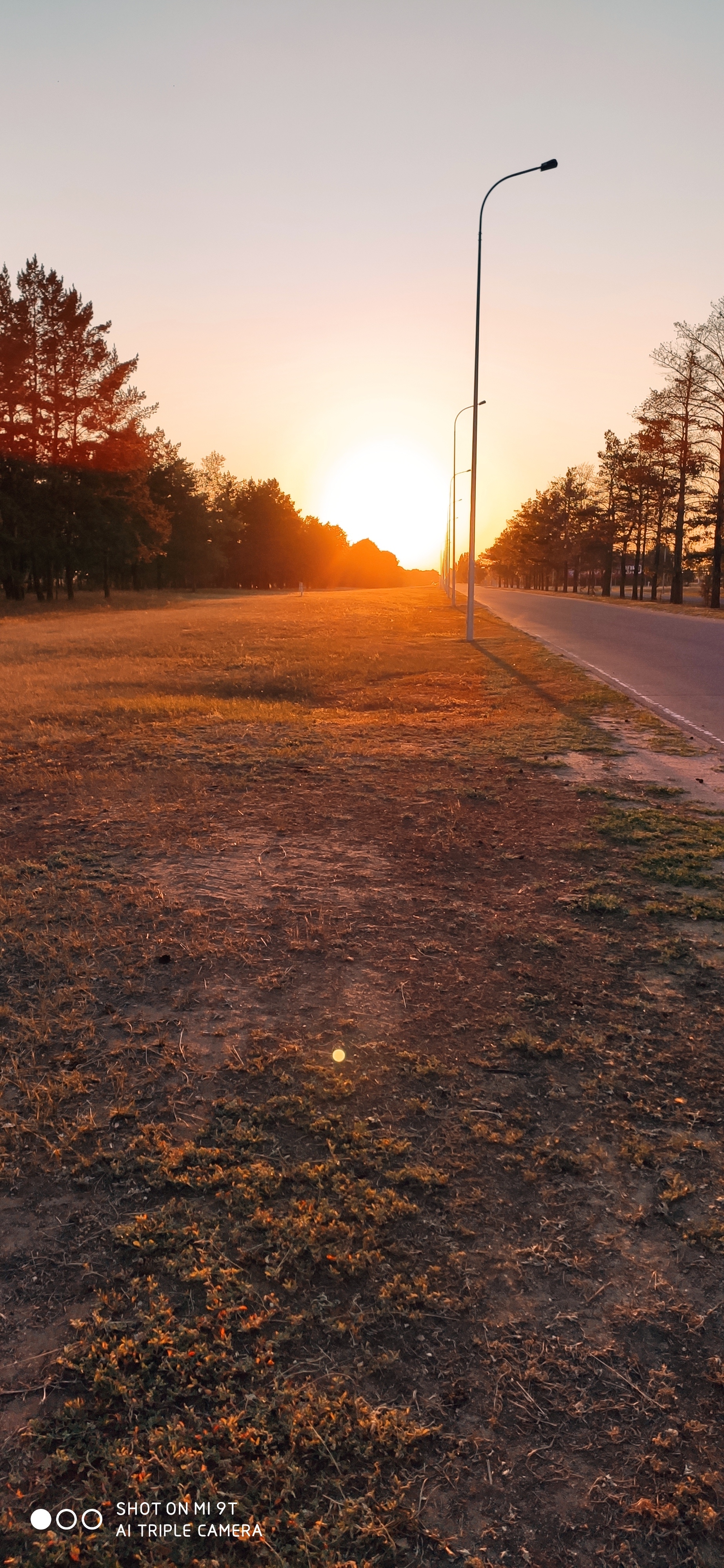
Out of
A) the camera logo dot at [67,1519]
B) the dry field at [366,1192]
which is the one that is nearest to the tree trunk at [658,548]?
the dry field at [366,1192]

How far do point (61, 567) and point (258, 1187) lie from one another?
186 feet

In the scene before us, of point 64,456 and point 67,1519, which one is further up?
point 64,456

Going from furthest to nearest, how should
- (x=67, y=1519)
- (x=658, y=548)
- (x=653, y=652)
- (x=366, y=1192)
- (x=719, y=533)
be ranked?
(x=658, y=548), (x=719, y=533), (x=653, y=652), (x=366, y=1192), (x=67, y=1519)

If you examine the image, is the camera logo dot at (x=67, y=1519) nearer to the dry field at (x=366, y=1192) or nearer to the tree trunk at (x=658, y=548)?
the dry field at (x=366, y=1192)

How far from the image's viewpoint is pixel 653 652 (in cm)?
1911

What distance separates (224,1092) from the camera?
10.9 feet

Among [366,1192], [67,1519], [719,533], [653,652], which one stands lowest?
[67,1519]

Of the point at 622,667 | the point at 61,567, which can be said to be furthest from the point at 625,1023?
the point at 61,567

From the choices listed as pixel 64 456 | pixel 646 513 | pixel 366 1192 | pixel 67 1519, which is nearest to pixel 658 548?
pixel 646 513

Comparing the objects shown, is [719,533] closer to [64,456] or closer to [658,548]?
[658,548]

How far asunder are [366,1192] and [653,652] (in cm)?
1824

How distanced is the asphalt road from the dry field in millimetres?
5828

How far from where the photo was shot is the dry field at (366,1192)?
191cm

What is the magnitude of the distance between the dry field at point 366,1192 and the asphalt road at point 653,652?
5.83m
